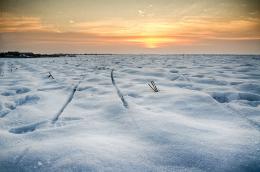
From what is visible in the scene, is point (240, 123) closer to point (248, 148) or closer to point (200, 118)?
A: point (200, 118)

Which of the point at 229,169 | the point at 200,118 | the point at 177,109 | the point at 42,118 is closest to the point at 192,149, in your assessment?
the point at 229,169

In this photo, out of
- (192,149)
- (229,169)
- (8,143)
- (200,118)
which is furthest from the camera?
(200,118)

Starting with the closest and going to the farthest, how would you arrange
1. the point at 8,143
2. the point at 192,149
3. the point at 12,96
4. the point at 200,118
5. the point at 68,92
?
the point at 192,149 → the point at 8,143 → the point at 200,118 → the point at 12,96 → the point at 68,92

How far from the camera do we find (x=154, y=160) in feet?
5.84

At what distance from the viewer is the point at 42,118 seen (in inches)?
115

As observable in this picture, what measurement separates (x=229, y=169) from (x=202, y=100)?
1.99 metres

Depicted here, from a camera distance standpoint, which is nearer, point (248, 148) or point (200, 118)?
point (248, 148)

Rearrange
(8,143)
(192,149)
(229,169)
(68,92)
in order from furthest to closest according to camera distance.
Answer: (68,92), (8,143), (192,149), (229,169)

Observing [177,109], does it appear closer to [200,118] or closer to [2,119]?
[200,118]

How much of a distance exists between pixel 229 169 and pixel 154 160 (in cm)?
48

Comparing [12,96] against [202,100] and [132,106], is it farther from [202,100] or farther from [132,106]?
[202,100]

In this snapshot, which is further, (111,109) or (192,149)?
(111,109)

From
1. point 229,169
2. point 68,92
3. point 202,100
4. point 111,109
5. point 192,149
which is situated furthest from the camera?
point 68,92

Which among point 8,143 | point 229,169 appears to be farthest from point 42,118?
point 229,169
